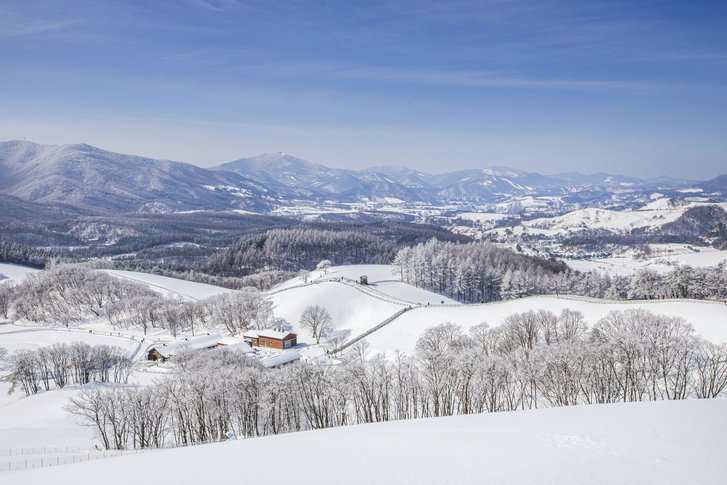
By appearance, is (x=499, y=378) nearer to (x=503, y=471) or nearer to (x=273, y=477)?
(x=503, y=471)

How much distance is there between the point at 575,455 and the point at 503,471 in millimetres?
3071

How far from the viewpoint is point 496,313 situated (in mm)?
56531

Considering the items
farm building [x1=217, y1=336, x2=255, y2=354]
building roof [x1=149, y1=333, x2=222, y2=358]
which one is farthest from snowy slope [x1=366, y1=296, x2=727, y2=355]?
building roof [x1=149, y1=333, x2=222, y2=358]

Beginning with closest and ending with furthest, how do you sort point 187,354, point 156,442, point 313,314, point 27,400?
point 156,442 → point 27,400 → point 187,354 → point 313,314

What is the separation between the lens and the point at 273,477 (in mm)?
15812

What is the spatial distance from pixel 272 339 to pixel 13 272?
4217 inches

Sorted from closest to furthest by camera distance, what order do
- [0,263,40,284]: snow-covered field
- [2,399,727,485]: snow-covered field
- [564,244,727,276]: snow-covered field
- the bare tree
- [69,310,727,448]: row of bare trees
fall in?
1. [2,399,727,485]: snow-covered field
2. [69,310,727,448]: row of bare trees
3. the bare tree
4. [0,263,40,284]: snow-covered field
5. [564,244,727,276]: snow-covered field

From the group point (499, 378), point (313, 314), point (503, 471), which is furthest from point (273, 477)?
point (313, 314)

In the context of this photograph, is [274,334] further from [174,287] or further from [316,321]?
[174,287]

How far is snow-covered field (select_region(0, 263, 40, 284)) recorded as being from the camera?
387 feet

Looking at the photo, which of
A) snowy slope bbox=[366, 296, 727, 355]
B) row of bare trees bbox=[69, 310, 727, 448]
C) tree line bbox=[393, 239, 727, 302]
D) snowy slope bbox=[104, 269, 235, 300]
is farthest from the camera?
snowy slope bbox=[104, 269, 235, 300]

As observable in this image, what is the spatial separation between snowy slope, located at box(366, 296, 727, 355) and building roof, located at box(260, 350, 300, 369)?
376 inches

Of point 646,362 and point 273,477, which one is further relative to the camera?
point 646,362

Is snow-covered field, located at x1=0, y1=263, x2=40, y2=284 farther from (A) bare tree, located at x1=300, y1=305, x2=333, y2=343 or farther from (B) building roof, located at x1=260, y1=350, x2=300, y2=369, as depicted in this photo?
(B) building roof, located at x1=260, y1=350, x2=300, y2=369
